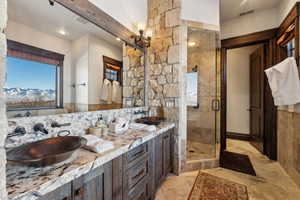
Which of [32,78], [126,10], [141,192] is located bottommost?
[141,192]

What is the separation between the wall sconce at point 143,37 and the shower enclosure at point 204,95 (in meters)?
0.81

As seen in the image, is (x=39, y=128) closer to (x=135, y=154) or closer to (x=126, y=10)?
(x=135, y=154)

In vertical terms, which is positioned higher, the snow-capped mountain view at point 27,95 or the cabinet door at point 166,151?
the snow-capped mountain view at point 27,95

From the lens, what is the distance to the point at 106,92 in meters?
1.76

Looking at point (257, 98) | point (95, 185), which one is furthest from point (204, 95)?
point (95, 185)

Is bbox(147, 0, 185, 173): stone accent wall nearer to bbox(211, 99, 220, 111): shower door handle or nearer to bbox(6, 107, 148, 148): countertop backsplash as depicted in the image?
bbox(6, 107, 148, 148): countertop backsplash

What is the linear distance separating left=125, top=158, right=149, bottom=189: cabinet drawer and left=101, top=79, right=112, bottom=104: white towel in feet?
2.97

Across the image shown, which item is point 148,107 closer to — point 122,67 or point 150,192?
point 122,67

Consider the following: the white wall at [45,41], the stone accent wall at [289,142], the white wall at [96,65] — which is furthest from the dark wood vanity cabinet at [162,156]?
the stone accent wall at [289,142]

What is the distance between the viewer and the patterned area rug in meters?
1.65

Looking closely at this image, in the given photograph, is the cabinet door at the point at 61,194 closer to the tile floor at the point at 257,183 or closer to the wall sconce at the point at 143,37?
the tile floor at the point at 257,183

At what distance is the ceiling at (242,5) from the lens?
254 cm

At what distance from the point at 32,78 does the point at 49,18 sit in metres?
0.58

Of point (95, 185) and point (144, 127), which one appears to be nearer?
point (95, 185)
